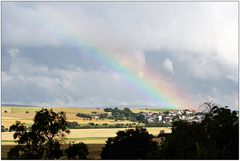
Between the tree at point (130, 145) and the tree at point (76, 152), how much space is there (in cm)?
192

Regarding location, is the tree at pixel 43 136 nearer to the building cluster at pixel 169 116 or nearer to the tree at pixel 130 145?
the tree at pixel 130 145

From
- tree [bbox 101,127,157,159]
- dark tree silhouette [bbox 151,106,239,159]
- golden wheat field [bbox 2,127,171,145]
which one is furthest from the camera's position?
golden wheat field [bbox 2,127,171,145]

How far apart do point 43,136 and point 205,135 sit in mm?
16595

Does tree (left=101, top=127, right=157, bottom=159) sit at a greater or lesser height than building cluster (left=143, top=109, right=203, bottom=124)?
lesser

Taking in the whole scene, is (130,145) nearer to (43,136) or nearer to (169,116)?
(43,136)

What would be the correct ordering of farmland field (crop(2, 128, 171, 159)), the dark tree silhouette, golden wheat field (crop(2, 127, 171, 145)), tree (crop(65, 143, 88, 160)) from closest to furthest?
the dark tree silhouette
tree (crop(65, 143, 88, 160))
farmland field (crop(2, 128, 171, 159))
golden wheat field (crop(2, 127, 171, 145))

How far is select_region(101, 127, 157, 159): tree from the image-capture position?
143 ft

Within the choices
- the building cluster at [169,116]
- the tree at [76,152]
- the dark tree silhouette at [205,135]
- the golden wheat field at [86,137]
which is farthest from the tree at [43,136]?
the building cluster at [169,116]

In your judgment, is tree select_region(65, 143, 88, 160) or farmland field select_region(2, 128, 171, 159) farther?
farmland field select_region(2, 128, 171, 159)

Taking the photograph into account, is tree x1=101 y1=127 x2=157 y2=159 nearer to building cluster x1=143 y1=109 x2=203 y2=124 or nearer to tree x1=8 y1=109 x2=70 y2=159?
building cluster x1=143 y1=109 x2=203 y2=124

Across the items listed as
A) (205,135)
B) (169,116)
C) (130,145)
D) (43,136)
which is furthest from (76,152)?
(169,116)

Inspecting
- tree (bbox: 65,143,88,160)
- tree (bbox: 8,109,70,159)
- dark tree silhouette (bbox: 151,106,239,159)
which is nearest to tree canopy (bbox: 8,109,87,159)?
tree (bbox: 8,109,70,159)

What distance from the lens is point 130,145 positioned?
45.5 meters

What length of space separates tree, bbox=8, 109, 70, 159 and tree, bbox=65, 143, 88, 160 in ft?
3.52
